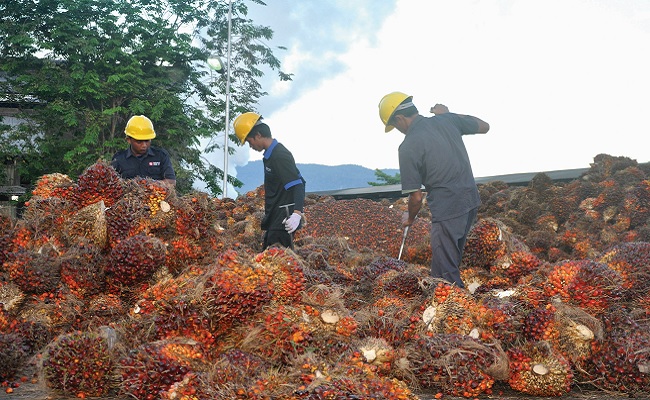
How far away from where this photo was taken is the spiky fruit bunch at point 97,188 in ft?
20.6

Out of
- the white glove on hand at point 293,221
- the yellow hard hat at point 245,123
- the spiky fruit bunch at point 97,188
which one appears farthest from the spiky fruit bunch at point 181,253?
the yellow hard hat at point 245,123

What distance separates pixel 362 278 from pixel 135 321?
7.53 feet

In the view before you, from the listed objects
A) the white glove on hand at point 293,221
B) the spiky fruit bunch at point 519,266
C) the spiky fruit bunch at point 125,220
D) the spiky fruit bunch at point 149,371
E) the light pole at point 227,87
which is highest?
the light pole at point 227,87

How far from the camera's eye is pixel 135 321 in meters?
4.67

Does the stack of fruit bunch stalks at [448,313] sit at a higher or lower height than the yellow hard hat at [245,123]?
lower

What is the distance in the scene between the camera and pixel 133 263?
5.62m

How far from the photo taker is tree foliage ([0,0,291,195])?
30266 millimetres

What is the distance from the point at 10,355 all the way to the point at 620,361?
4647mm

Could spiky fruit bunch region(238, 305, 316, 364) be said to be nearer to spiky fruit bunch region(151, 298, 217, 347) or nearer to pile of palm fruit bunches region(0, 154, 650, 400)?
pile of palm fruit bunches region(0, 154, 650, 400)

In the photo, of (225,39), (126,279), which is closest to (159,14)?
(225,39)

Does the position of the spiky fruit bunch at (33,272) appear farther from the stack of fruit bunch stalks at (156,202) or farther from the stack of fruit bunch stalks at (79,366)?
the stack of fruit bunch stalks at (79,366)

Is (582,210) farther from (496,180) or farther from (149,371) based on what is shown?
(149,371)

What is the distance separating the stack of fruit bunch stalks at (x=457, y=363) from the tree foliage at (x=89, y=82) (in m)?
26.3

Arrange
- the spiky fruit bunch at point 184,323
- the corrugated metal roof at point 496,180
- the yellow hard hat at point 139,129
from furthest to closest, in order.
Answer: the corrugated metal roof at point 496,180 → the yellow hard hat at point 139,129 → the spiky fruit bunch at point 184,323
